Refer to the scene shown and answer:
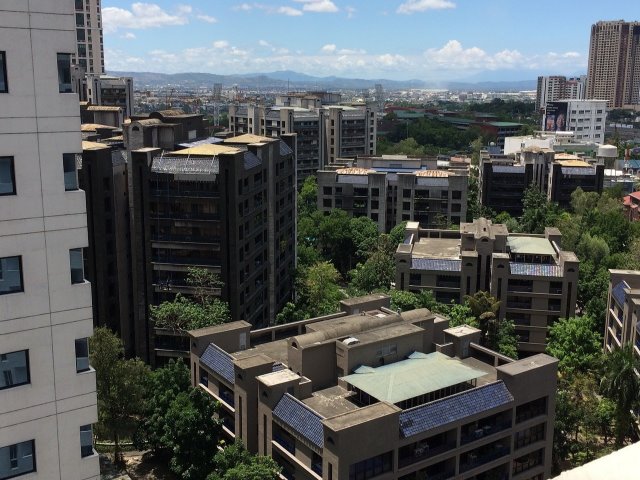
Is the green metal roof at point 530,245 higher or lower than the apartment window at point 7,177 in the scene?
lower

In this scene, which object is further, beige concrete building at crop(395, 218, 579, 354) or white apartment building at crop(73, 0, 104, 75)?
white apartment building at crop(73, 0, 104, 75)

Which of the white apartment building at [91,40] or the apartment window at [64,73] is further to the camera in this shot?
the white apartment building at [91,40]

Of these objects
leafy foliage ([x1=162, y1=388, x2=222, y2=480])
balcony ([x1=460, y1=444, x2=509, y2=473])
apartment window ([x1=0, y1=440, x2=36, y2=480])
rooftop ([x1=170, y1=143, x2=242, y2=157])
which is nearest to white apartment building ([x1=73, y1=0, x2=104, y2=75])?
rooftop ([x1=170, y1=143, x2=242, y2=157])

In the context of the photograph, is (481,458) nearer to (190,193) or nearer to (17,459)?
(17,459)

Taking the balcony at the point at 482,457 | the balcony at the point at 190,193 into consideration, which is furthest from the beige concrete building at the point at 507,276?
the balcony at the point at 482,457

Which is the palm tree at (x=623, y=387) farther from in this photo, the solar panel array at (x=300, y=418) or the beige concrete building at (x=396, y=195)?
the beige concrete building at (x=396, y=195)

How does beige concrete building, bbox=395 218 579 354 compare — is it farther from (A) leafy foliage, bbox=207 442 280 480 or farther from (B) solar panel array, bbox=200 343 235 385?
(A) leafy foliage, bbox=207 442 280 480
